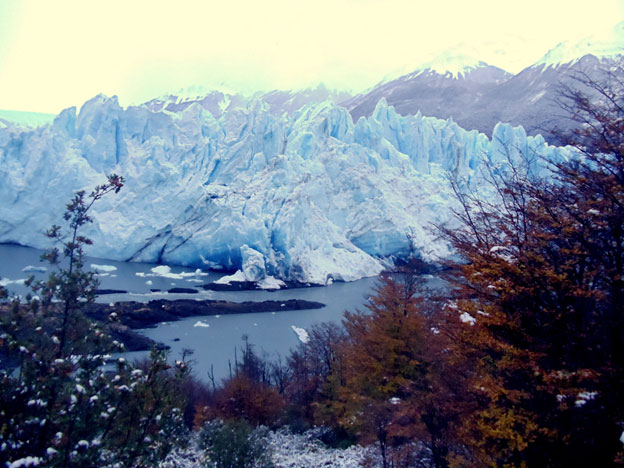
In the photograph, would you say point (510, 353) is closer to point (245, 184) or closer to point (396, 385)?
point (396, 385)

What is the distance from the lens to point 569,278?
322 cm

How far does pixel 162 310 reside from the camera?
17.3 m

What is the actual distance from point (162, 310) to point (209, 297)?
3.33m

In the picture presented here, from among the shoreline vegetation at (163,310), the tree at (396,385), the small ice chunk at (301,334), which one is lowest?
the small ice chunk at (301,334)

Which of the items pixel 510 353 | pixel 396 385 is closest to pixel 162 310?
pixel 396 385

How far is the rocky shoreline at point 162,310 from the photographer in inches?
557

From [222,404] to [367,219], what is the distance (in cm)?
2068

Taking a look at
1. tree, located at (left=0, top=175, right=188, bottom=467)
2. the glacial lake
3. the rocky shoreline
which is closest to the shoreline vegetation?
the rocky shoreline

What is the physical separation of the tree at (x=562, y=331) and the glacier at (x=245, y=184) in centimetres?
2064

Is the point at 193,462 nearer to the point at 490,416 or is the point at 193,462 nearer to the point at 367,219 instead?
the point at 490,416

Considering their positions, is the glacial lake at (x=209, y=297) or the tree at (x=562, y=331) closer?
the tree at (x=562, y=331)

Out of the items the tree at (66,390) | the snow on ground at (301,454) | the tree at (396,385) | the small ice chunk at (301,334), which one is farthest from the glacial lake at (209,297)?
the tree at (66,390)

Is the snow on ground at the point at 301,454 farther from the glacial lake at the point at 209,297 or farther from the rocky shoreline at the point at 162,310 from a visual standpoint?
the rocky shoreline at the point at 162,310

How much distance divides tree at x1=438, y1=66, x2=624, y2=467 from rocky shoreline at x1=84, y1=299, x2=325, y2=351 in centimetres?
1190
